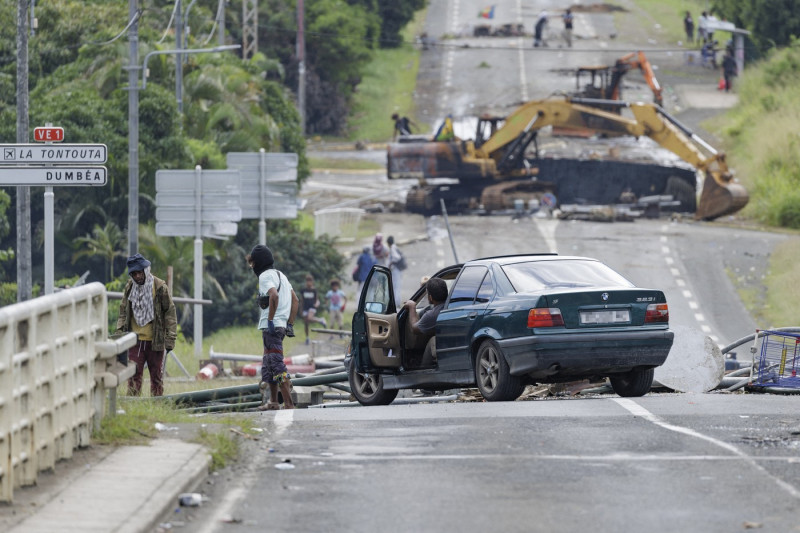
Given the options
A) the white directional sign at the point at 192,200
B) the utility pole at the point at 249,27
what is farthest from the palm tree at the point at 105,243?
the utility pole at the point at 249,27

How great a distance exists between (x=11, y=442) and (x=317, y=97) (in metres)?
58.8

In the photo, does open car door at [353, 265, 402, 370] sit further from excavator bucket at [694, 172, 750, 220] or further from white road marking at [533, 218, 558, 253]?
excavator bucket at [694, 172, 750, 220]

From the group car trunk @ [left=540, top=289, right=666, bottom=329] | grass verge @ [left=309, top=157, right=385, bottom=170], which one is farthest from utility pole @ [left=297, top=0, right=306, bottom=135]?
car trunk @ [left=540, top=289, right=666, bottom=329]

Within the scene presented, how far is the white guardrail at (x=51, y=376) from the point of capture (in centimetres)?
852

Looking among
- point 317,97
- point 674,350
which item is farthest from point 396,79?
point 674,350

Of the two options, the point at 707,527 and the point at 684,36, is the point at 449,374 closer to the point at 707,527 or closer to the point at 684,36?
the point at 707,527

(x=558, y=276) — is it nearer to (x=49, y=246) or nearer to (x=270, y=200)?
(x=49, y=246)

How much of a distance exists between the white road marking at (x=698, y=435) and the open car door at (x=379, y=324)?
7.69ft

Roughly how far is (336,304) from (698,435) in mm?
20093

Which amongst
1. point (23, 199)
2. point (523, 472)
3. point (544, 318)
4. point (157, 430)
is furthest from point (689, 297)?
point (523, 472)

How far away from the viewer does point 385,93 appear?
71.7 meters

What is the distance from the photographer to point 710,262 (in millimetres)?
37438

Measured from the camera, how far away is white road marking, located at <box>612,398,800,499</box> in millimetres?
9461

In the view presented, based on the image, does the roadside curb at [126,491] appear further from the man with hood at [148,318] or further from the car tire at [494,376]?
the man with hood at [148,318]
